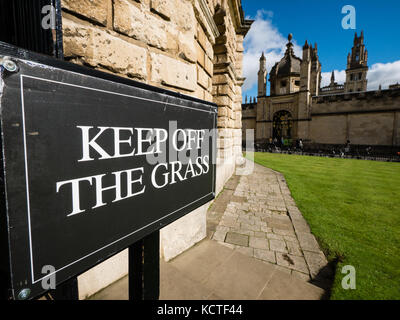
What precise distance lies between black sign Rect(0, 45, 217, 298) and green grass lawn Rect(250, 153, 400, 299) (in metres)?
2.25

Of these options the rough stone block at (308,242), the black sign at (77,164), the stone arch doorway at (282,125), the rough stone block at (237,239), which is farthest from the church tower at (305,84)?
the black sign at (77,164)

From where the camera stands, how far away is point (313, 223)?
385 cm

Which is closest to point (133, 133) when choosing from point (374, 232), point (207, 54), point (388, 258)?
point (207, 54)

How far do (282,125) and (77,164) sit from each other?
30.3 meters

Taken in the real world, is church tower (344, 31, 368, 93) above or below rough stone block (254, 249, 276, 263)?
above

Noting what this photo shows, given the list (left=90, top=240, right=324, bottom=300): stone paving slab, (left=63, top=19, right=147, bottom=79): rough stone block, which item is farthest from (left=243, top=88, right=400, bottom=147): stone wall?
(left=63, top=19, right=147, bottom=79): rough stone block

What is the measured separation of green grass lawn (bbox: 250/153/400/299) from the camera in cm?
217

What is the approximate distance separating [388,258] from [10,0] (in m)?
4.36

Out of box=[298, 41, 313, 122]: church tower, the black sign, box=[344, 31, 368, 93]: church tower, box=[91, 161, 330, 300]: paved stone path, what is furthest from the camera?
box=[344, 31, 368, 93]: church tower

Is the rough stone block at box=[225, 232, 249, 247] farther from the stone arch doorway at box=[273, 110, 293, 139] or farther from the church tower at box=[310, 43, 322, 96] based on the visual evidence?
the church tower at box=[310, 43, 322, 96]

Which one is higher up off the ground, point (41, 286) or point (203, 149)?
point (203, 149)

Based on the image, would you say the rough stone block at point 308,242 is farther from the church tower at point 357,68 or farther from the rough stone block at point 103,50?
the church tower at point 357,68

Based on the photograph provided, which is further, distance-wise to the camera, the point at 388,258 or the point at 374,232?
the point at 374,232
